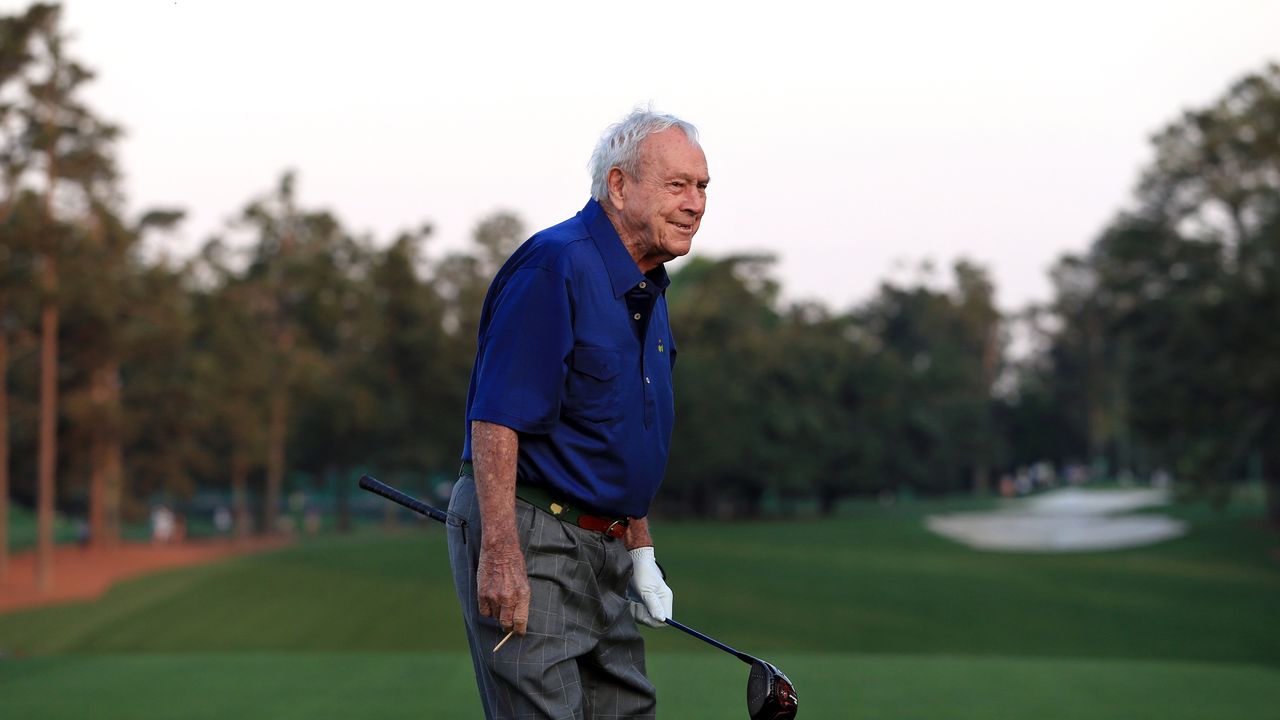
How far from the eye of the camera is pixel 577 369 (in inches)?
140

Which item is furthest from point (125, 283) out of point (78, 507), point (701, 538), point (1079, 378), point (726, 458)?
point (1079, 378)

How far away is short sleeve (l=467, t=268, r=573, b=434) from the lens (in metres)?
3.46

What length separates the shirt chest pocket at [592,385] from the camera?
11.7 feet

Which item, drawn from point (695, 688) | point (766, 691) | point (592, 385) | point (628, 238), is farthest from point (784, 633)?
point (592, 385)

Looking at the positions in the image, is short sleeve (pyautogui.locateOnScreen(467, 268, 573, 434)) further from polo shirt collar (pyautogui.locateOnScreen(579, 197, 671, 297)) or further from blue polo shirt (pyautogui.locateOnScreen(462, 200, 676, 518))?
polo shirt collar (pyautogui.locateOnScreen(579, 197, 671, 297))

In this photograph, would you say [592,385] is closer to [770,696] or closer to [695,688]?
[770,696]

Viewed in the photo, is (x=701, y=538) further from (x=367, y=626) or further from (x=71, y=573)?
(x=367, y=626)

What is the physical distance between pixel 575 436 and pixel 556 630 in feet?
1.57

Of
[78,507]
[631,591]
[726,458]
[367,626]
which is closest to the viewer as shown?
[631,591]

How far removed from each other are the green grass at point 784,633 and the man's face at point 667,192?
24.1 ft

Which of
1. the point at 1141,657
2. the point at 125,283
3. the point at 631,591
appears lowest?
the point at 1141,657

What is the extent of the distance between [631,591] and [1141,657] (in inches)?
661

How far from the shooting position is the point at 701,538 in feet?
141

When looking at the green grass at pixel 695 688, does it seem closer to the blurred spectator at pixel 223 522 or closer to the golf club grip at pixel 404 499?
the golf club grip at pixel 404 499
